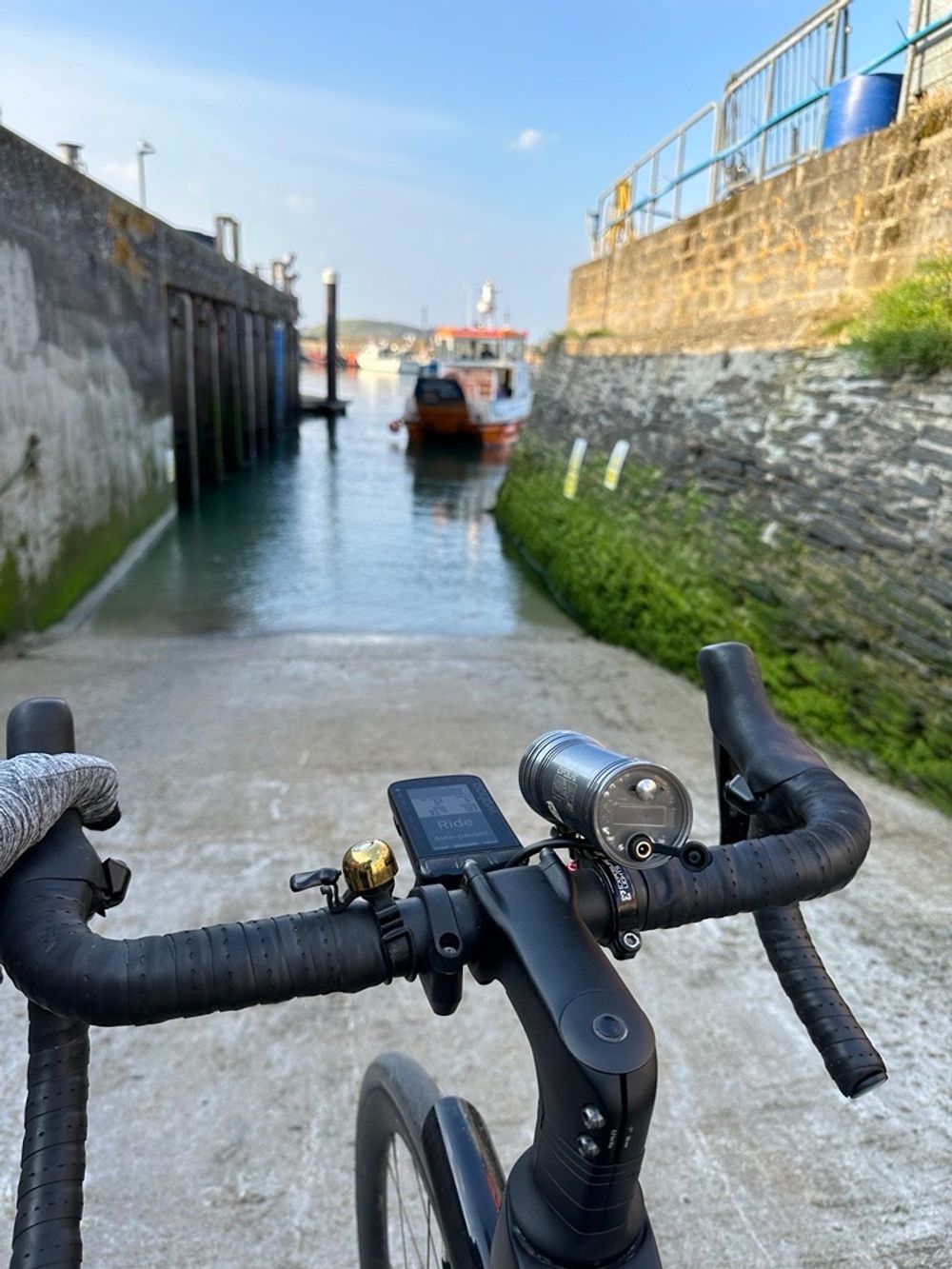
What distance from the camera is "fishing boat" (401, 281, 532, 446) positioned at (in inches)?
1041

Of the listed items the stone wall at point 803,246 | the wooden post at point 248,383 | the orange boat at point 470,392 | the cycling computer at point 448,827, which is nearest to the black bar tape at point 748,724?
the cycling computer at point 448,827

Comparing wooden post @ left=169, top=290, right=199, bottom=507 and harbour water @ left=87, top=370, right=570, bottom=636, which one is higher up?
wooden post @ left=169, top=290, right=199, bottom=507

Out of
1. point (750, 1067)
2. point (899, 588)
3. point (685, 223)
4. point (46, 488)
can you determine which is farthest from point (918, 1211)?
point (685, 223)

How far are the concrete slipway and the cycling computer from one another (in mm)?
1371

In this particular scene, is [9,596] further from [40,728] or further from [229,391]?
[229,391]

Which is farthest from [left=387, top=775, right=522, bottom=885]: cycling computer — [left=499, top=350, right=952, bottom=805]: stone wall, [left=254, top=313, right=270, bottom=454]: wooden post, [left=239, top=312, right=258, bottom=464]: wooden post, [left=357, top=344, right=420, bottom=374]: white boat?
[left=357, top=344, right=420, bottom=374]: white boat

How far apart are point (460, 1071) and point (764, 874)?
163cm

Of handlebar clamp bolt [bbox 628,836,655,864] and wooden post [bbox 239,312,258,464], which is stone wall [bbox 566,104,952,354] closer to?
handlebar clamp bolt [bbox 628,836,655,864]

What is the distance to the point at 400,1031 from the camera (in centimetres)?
247

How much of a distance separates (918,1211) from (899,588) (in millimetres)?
2794

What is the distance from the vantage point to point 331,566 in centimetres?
1119

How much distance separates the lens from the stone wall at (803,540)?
3943 mm

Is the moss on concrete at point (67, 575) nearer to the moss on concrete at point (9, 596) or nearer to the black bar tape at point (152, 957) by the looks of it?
the moss on concrete at point (9, 596)

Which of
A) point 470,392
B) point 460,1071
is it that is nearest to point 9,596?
point 460,1071
